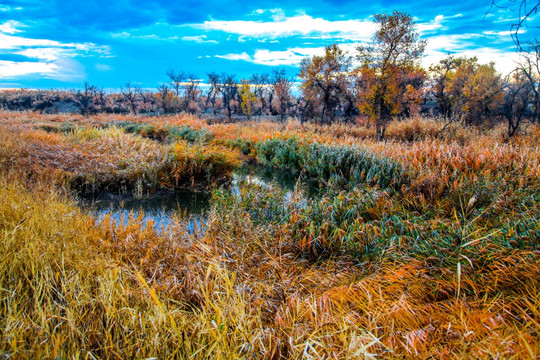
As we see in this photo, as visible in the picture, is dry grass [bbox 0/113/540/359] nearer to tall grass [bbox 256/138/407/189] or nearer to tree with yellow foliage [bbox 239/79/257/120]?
tall grass [bbox 256/138/407/189]

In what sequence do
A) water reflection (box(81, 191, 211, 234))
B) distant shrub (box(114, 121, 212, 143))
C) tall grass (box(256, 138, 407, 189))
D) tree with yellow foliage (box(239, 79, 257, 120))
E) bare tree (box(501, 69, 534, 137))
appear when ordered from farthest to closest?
tree with yellow foliage (box(239, 79, 257, 120))
distant shrub (box(114, 121, 212, 143))
bare tree (box(501, 69, 534, 137))
tall grass (box(256, 138, 407, 189))
water reflection (box(81, 191, 211, 234))

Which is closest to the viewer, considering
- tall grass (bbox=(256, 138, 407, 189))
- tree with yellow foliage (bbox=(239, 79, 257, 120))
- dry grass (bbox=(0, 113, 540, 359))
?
dry grass (bbox=(0, 113, 540, 359))

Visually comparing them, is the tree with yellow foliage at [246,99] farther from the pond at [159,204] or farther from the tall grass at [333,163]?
the pond at [159,204]

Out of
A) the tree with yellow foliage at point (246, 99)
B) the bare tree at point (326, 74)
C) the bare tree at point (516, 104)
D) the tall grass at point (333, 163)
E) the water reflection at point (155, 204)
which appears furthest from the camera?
the tree with yellow foliage at point (246, 99)

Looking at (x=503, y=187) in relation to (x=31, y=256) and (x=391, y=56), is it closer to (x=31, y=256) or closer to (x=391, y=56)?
(x=31, y=256)

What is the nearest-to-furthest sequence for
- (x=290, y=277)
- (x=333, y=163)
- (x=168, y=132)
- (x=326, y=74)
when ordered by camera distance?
1. (x=290, y=277)
2. (x=333, y=163)
3. (x=168, y=132)
4. (x=326, y=74)

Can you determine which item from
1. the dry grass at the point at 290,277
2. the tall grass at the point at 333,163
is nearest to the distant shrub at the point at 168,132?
the tall grass at the point at 333,163

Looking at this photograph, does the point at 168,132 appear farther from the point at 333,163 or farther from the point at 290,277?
the point at 290,277

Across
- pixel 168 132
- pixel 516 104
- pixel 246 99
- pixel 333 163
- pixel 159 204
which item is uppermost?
pixel 246 99

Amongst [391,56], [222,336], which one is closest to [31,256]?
[222,336]

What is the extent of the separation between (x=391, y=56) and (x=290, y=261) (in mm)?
12954

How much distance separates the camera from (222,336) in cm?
178

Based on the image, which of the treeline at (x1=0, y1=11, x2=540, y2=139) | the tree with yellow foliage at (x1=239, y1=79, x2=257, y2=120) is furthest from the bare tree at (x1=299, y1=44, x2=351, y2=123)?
the tree with yellow foliage at (x1=239, y1=79, x2=257, y2=120)

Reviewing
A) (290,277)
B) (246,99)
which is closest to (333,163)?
(290,277)
